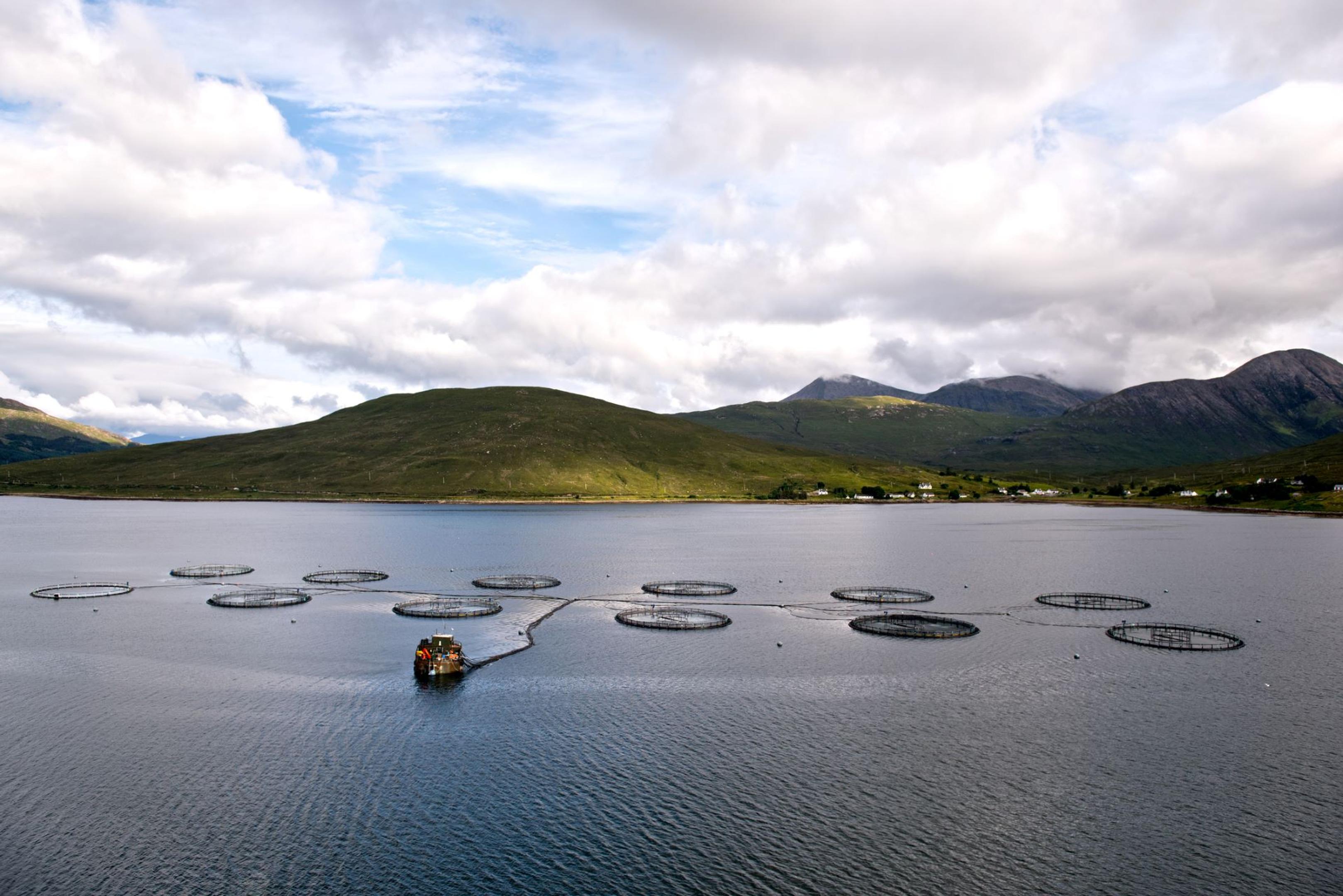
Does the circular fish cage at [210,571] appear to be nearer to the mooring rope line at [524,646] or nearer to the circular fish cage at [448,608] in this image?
the circular fish cage at [448,608]

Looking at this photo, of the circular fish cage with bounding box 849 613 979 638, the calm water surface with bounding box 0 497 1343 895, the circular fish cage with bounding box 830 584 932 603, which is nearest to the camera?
the calm water surface with bounding box 0 497 1343 895

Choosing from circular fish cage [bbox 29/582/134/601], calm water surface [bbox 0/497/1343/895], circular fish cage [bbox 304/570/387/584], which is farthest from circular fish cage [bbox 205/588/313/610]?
circular fish cage [bbox 29/582/134/601]

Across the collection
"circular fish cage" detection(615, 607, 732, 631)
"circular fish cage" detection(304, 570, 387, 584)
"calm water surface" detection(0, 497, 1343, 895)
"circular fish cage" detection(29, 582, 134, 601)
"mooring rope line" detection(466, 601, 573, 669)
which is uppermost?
"circular fish cage" detection(304, 570, 387, 584)

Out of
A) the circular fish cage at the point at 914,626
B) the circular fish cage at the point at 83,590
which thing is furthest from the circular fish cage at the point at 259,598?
the circular fish cage at the point at 914,626

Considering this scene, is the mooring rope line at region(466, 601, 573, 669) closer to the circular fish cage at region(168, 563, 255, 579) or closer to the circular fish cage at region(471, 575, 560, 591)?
the circular fish cage at region(471, 575, 560, 591)

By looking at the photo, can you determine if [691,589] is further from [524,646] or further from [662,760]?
[662,760]

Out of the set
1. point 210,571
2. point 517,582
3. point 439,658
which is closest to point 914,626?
point 439,658
